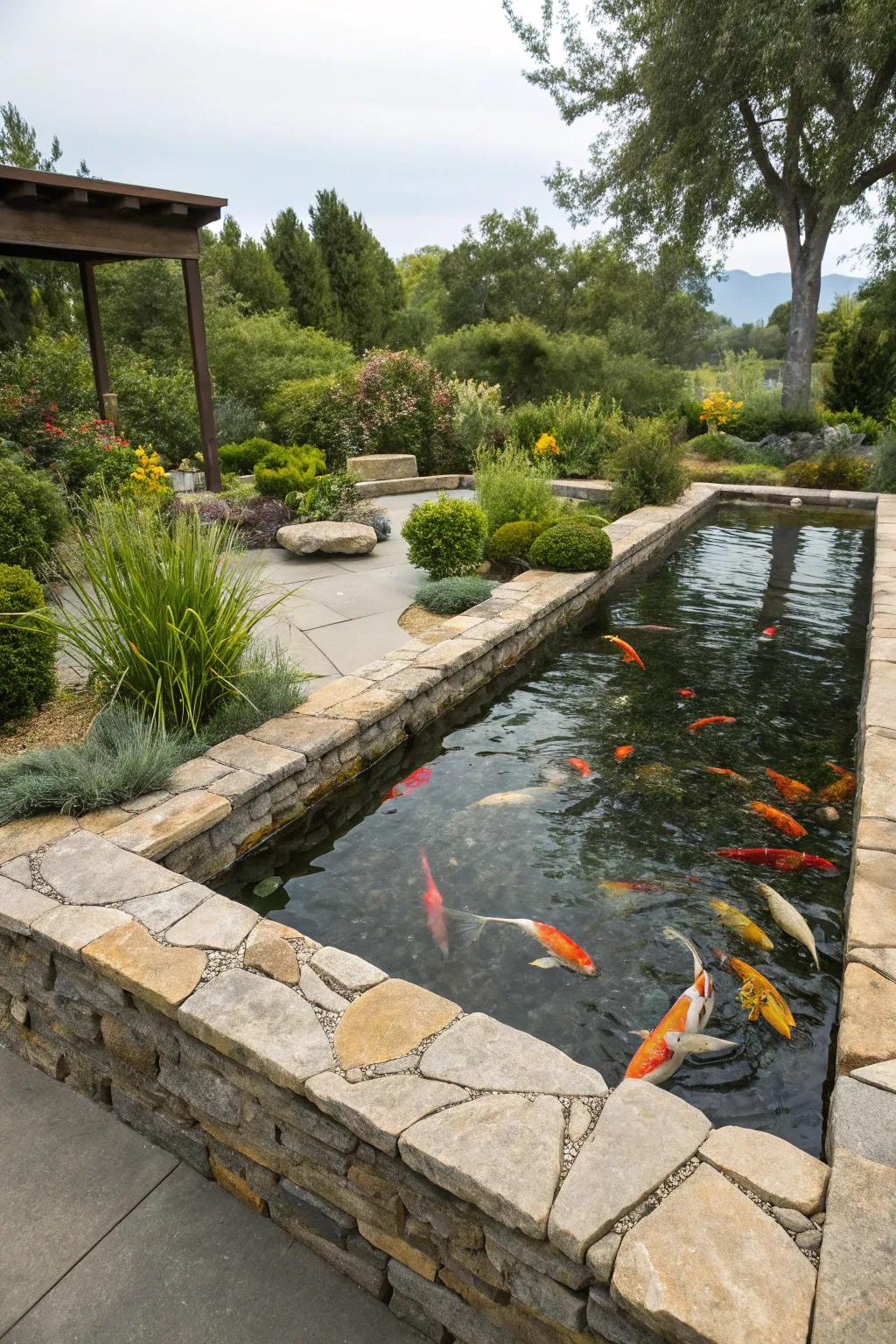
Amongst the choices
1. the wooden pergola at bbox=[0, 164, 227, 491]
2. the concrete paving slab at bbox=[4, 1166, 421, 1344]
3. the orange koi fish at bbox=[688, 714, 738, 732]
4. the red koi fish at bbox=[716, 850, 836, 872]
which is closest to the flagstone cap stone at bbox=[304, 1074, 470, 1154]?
the concrete paving slab at bbox=[4, 1166, 421, 1344]

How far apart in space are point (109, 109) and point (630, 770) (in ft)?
40.4

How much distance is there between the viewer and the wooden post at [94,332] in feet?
29.6

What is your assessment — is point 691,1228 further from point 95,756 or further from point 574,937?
point 95,756

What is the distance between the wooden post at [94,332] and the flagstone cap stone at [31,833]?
736 cm

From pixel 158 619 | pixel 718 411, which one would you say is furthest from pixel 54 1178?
pixel 718 411

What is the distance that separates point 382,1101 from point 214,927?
86 centimetres

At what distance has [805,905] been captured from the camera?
291cm

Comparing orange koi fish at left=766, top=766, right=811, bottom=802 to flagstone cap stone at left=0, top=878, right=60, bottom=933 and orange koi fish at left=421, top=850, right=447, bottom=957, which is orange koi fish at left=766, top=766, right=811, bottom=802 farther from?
flagstone cap stone at left=0, top=878, right=60, bottom=933

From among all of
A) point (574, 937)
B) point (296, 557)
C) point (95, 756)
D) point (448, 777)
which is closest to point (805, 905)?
point (574, 937)

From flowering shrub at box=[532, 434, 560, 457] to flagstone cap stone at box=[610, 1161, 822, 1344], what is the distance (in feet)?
31.6

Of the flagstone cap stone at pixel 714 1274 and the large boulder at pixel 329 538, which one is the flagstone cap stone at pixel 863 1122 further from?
the large boulder at pixel 329 538

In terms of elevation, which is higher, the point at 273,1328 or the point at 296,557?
the point at 296,557

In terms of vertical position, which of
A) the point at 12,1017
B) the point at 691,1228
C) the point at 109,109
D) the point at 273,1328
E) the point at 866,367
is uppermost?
the point at 109,109

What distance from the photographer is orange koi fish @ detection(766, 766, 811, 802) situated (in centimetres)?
359
